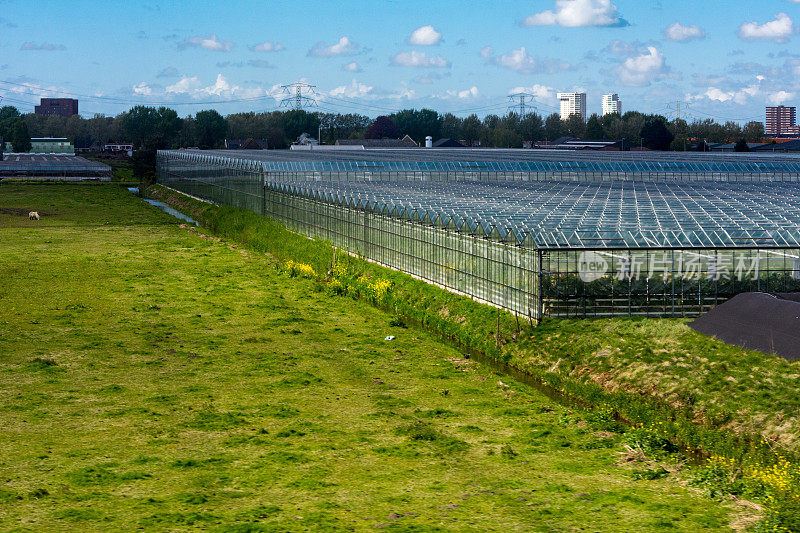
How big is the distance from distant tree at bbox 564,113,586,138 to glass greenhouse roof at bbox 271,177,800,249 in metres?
140

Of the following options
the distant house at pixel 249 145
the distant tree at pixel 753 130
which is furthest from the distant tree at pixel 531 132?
the distant house at pixel 249 145

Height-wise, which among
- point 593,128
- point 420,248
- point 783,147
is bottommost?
point 420,248

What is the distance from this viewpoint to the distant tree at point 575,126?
19338 centimetres

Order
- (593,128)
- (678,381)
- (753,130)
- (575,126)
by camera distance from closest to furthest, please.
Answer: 1. (678,381)
2. (753,130)
3. (593,128)
4. (575,126)

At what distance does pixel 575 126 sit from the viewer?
195 m

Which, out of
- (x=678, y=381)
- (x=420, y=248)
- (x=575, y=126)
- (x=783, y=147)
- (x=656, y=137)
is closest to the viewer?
(x=678, y=381)

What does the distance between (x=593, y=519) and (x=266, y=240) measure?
42.4 meters

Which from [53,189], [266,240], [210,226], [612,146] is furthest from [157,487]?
[612,146]

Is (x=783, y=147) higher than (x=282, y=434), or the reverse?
(x=783, y=147)

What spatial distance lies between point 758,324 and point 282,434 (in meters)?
13.8

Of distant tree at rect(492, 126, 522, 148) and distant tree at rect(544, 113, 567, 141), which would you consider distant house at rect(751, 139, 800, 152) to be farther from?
distant tree at rect(544, 113, 567, 141)

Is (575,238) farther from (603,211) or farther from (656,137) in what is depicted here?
(656,137)

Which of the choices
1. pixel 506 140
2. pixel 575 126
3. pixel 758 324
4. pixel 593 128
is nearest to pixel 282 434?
pixel 758 324

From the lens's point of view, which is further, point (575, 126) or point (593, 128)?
point (575, 126)
